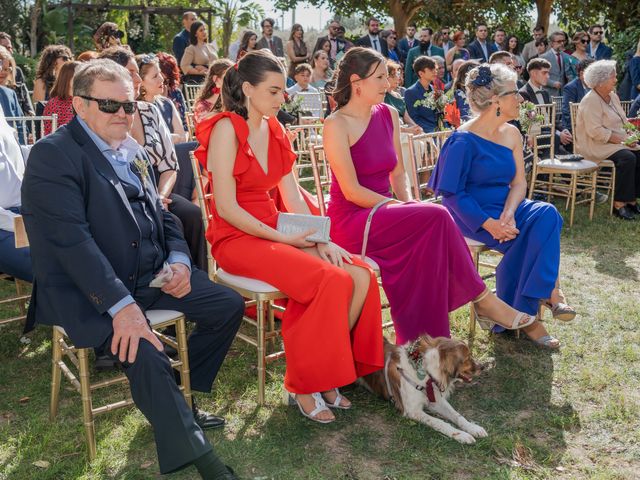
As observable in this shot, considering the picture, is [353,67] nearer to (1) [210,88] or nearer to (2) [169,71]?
(1) [210,88]

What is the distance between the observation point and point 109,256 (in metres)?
2.82

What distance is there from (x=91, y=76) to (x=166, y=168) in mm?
1571

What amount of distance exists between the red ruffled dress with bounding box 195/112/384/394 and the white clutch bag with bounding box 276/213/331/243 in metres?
0.12

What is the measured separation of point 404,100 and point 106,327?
6.18 meters

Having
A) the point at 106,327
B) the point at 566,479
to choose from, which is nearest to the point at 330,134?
the point at 106,327

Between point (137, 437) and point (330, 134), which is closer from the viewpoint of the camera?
point (137, 437)

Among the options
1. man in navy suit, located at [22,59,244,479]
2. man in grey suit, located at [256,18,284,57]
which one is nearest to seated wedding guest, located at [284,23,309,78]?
man in grey suit, located at [256,18,284,57]

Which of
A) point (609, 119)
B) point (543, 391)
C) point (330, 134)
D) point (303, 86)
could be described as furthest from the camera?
point (303, 86)

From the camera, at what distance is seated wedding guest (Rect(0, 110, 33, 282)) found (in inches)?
140

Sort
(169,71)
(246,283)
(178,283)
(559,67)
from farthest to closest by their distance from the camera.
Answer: (559,67), (169,71), (246,283), (178,283)

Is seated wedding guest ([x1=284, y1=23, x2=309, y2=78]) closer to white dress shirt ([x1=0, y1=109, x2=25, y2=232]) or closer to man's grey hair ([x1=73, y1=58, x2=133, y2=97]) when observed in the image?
white dress shirt ([x1=0, y1=109, x2=25, y2=232])

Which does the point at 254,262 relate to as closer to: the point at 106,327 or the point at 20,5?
the point at 106,327

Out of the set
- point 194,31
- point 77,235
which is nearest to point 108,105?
point 77,235

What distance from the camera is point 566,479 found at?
9.21ft
